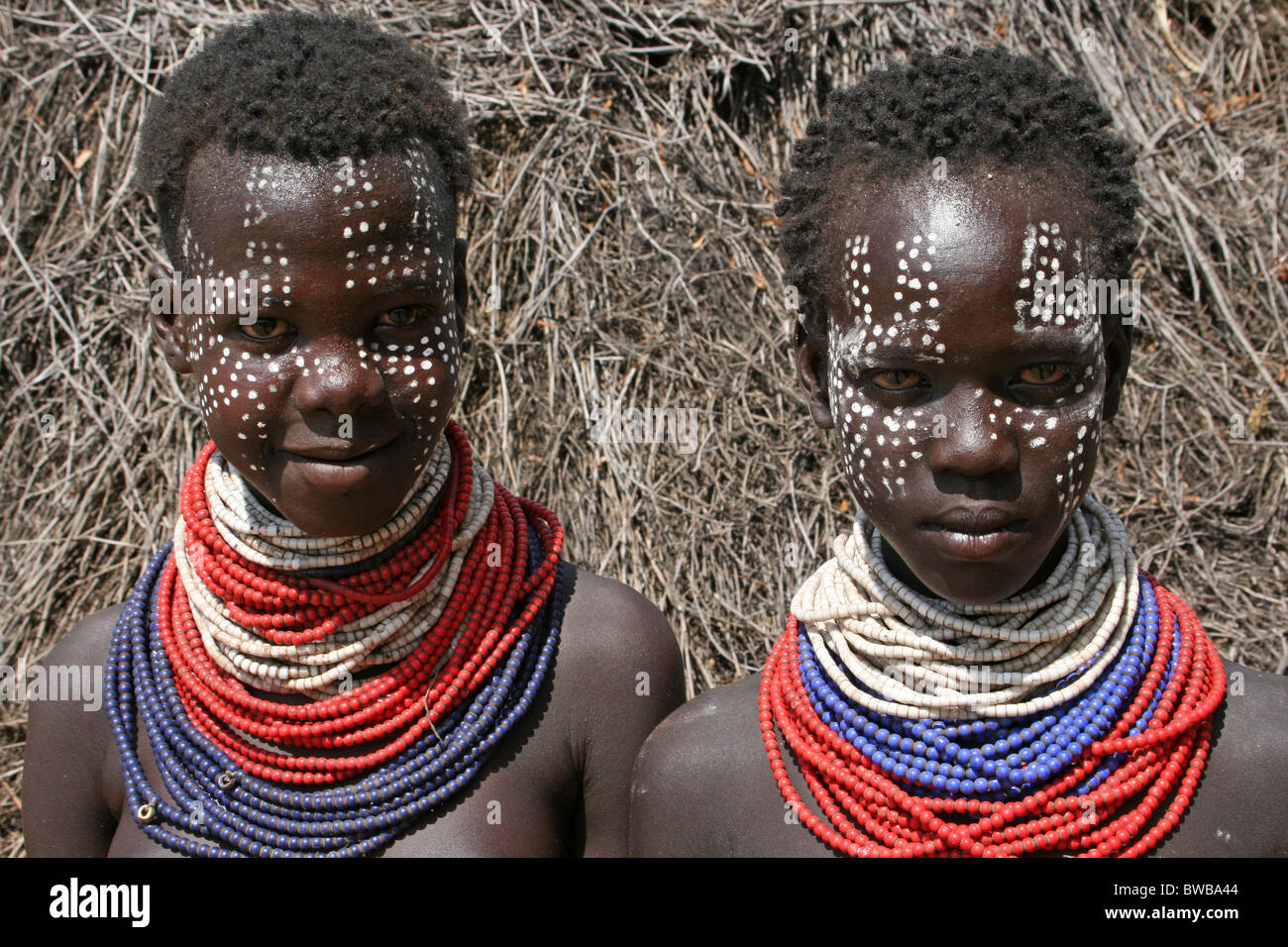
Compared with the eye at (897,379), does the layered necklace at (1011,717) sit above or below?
below

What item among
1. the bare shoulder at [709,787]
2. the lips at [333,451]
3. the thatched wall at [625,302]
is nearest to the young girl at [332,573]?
the lips at [333,451]

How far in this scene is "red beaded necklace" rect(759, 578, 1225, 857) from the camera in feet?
6.26

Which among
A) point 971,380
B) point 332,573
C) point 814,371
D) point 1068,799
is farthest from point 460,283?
point 1068,799

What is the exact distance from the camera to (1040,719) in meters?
1.97

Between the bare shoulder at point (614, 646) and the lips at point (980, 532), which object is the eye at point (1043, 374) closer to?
the lips at point (980, 532)

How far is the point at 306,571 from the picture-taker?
2.33m

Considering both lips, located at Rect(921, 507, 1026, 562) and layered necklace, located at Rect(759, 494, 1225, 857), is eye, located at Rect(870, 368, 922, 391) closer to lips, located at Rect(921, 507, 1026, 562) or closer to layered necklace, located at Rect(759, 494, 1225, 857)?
lips, located at Rect(921, 507, 1026, 562)

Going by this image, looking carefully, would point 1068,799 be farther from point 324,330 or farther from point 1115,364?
point 324,330

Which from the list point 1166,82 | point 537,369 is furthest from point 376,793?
point 1166,82

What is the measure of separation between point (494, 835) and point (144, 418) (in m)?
2.23

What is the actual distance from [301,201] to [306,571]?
0.69 metres

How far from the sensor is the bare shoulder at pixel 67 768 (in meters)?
2.48

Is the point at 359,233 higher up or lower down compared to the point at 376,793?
higher up
